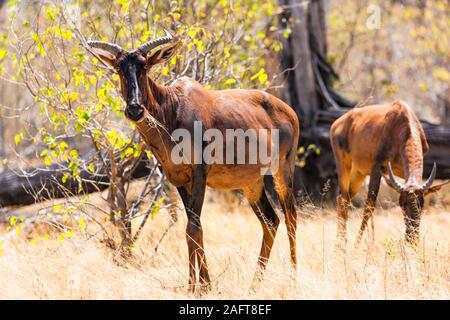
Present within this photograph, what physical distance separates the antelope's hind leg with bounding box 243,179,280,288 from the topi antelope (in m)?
1.08

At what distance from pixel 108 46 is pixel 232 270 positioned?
2.38m

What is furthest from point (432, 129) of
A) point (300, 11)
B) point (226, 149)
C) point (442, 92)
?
point (442, 92)

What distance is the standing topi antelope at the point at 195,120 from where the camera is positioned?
6832mm

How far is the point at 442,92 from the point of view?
72.2 ft

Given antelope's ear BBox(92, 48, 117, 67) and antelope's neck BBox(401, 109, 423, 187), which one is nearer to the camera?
antelope's ear BBox(92, 48, 117, 67)

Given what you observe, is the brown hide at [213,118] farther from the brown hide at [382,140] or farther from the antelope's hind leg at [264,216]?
the brown hide at [382,140]

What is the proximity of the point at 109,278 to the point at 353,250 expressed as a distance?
8.39 feet

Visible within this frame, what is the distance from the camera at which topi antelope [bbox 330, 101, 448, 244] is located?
8.45m

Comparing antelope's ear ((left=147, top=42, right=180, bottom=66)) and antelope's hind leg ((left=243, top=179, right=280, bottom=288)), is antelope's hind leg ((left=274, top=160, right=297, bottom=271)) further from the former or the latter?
antelope's ear ((left=147, top=42, right=180, bottom=66))

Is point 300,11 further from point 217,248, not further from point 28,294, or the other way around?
point 28,294

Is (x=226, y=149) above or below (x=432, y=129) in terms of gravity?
above

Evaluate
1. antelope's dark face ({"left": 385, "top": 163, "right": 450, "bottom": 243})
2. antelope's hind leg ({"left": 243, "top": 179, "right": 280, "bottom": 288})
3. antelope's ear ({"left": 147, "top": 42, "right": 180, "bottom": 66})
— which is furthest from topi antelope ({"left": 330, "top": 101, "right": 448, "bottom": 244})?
antelope's ear ({"left": 147, "top": 42, "right": 180, "bottom": 66})

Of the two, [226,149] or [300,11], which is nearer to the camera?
[226,149]

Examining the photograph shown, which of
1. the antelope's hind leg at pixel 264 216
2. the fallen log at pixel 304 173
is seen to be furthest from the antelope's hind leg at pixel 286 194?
the fallen log at pixel 304 173
